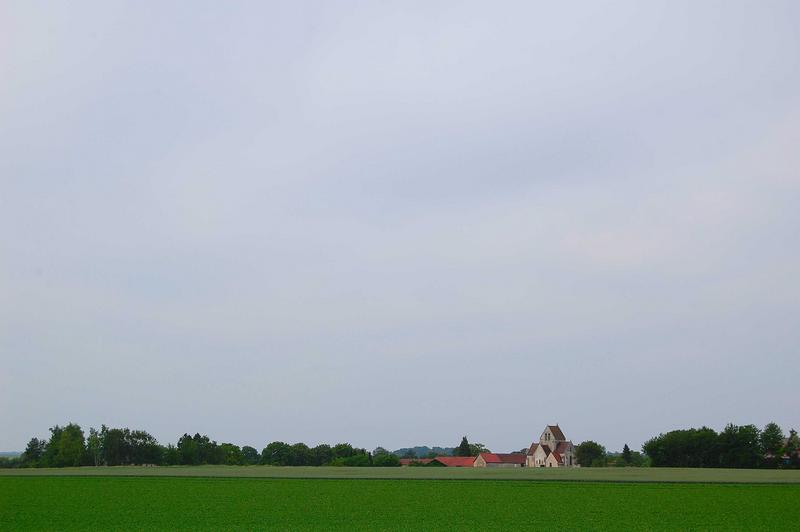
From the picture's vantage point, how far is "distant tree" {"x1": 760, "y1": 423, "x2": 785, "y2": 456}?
103562mm

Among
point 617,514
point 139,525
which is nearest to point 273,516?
point 139,525

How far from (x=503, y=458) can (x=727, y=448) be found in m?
79.3

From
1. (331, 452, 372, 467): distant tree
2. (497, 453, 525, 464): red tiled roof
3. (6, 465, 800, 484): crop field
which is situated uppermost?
(6, 465, 800, 484): crop field

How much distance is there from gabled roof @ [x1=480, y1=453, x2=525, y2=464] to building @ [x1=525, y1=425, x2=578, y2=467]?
15.2 ft

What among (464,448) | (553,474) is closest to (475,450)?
(464,448)

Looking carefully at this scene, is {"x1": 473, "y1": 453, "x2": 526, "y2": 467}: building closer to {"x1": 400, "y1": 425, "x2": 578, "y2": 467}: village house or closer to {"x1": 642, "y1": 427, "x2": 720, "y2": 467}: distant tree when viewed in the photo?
{"x1": 400, "y1": 425, "x2": 578, "y2": 467}: village house

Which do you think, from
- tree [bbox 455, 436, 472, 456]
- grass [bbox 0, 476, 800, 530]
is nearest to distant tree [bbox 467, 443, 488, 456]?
tree [bbox 455, 436, 472, 456]

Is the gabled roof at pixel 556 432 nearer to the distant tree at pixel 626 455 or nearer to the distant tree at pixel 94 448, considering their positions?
the distant tree at pixel 626 455

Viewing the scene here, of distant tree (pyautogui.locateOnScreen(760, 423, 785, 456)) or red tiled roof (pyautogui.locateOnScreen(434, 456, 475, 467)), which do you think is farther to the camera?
red tiled roof (pyautogui.locateOnScreen(434, 456, 475, 467))

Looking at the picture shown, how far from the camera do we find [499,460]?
174625mm

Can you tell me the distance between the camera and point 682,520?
30.6 m

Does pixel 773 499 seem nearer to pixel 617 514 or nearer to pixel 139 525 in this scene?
pixel 617 514

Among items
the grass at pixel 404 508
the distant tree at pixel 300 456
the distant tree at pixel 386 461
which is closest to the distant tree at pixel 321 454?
the distant tree at pixel 300 456

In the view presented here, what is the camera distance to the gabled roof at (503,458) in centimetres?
17030
